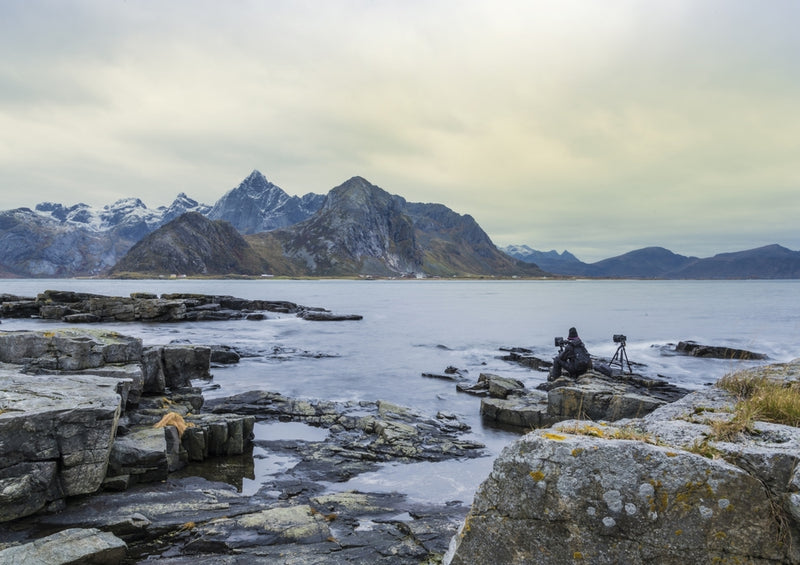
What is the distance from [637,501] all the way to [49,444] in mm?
11422

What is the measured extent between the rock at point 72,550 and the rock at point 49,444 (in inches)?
90.2

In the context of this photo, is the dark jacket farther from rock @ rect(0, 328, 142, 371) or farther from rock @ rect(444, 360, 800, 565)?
rock @ rect(0, 328, 142, 371)

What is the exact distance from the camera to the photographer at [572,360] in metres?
25.9

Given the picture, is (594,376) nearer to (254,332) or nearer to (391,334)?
(391,334)

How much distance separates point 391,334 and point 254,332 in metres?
16.9

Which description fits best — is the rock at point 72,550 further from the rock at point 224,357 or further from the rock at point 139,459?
the rock at point 224,357

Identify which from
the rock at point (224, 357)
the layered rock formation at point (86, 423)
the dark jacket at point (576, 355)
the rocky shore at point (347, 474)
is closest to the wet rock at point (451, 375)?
the rocky shore at point (347, 474)

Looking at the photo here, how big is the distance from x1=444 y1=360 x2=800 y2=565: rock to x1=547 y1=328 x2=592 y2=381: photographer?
21.9 meters

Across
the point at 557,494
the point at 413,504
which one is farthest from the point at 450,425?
the point at 557,494

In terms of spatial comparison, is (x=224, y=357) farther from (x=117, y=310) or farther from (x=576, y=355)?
(x=117, y=310)

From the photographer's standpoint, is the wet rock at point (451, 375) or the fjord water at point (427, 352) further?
the wet rock at point (451, 375)

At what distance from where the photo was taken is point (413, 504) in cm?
1201

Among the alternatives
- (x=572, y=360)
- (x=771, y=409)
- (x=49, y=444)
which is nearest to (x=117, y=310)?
(x=572, y=360)

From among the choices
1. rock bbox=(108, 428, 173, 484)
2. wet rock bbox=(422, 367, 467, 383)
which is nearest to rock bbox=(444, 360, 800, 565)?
rock bbox=(108, 428, 173, 484)
